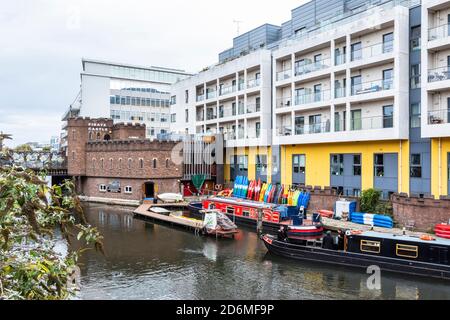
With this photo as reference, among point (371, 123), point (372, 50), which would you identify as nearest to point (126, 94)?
point (372, 50)

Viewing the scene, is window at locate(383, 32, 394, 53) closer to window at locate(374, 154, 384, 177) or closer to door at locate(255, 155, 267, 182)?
window at locate(374, 154, 384, 177)

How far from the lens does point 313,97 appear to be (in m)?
33.7

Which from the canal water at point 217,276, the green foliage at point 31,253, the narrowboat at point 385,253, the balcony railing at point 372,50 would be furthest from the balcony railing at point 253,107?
the green foliage at point 31,253

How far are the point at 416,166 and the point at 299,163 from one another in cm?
1132

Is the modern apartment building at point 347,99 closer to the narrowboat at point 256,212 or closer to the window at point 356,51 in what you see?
the window at point 356,51

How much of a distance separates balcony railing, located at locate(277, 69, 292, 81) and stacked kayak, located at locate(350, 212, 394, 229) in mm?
14523

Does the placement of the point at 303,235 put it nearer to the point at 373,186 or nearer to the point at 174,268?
the point at 174,268

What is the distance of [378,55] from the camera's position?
92.0ft

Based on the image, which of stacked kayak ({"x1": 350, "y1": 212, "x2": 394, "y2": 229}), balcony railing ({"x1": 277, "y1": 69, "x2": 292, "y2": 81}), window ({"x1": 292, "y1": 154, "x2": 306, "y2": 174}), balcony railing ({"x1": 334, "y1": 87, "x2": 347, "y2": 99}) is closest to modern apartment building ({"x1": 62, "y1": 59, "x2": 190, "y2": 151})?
balcony railing ({"x1": 277, "y1": 69, "x2": 292, "y2": 81})

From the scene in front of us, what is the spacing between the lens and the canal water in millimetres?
15508

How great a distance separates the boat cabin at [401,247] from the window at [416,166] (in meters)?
9.08

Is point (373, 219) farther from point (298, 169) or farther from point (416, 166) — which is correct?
point (298, 169)

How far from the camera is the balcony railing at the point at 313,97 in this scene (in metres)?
32.5
